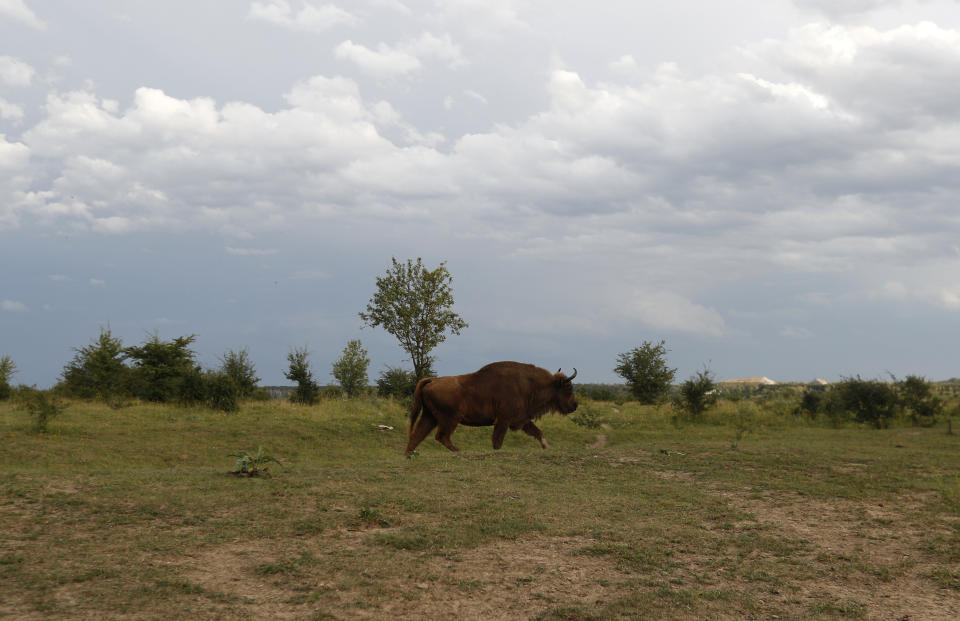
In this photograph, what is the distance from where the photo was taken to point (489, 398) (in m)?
14.0

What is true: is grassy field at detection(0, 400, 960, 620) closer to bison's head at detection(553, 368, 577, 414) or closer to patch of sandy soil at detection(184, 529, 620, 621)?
patch of sandy soil at detection(184, 529, 620, 621)

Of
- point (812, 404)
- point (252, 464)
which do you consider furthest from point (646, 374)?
point (252, 464)

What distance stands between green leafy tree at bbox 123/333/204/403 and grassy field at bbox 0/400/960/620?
15111 millimetres

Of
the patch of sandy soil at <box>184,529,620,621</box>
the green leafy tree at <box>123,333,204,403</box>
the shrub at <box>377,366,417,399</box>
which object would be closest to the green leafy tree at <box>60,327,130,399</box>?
the green leafy tree at <box>123,333,204,403</box>

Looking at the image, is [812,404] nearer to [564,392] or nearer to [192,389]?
[564,392]

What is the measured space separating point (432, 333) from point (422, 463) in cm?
3479

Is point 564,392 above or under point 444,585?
above

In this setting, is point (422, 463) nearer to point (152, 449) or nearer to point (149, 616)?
point (149, 616)

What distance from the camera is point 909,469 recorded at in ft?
41.9

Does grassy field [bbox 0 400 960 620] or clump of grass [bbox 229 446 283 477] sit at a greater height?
clump of grass [bbox 229 446 283 477]

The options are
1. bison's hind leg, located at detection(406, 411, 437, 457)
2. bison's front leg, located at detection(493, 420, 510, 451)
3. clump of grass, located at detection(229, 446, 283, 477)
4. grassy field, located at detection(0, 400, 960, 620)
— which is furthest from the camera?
bison's front leg, located at detection(493, 420, 510, 451)

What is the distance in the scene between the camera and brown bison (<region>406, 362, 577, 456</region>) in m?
13.8

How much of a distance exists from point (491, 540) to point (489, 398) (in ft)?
23.0

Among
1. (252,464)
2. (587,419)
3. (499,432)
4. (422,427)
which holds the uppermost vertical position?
(422,427)
